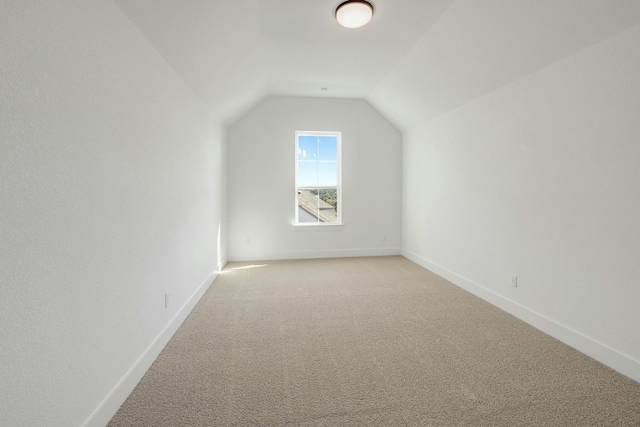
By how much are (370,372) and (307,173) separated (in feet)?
12.4

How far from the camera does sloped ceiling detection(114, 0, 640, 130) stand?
196 cm

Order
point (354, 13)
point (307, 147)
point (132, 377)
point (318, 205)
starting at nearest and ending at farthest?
point (132, 377), point (354, 13), point (307, 147), point (318, 205)

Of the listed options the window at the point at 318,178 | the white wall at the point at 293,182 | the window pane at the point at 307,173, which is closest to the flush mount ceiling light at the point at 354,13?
the white wall at the point at 293,182

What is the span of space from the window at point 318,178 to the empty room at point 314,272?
1.18 metres

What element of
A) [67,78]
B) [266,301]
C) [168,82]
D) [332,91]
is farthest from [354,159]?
[67,78]

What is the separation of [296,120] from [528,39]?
11.2 ft

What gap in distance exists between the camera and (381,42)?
3102 mm

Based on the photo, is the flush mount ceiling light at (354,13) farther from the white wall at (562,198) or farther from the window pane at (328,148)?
the window pane at (328,148)

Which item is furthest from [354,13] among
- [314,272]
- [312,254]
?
[312,254]

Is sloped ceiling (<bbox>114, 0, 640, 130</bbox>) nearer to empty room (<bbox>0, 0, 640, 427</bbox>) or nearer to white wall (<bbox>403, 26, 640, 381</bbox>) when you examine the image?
empty room (<bbox>0, 0, 640, 427</bbox>)

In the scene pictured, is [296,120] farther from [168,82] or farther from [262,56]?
[168,82]

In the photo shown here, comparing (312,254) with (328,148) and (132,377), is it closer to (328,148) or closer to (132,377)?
(328,148)

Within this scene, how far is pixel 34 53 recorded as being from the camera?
1.08 m

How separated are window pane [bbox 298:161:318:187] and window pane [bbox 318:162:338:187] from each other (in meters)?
0.09
